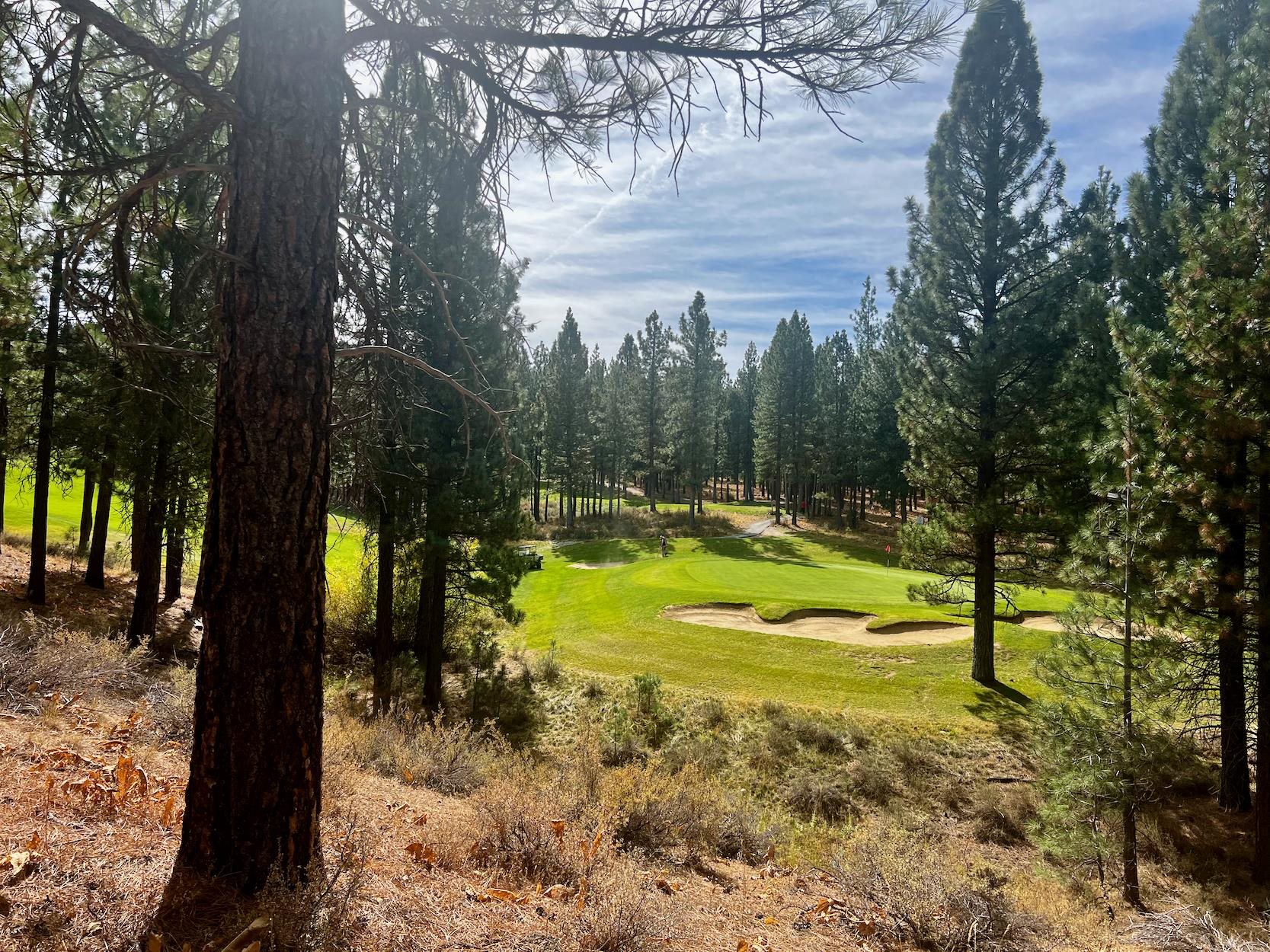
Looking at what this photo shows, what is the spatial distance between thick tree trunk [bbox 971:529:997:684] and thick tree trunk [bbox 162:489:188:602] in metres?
15.9

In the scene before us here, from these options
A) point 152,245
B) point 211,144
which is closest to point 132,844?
point 152,245

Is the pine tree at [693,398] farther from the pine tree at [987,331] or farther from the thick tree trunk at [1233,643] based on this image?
the thick tree trunk at [1233,643]

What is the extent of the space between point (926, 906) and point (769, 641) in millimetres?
11812

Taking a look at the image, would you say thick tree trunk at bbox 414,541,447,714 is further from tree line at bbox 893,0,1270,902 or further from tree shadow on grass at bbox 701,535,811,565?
tree shadow on grass at bbox 701,535,811,565

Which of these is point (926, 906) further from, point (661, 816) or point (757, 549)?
point (757, 549)

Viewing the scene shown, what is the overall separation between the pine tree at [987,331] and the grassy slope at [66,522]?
16.2 m

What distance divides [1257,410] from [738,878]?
7.81 meters

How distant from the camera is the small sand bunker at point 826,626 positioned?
1614 centimetres

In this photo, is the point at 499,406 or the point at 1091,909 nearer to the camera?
the point at 1091,909

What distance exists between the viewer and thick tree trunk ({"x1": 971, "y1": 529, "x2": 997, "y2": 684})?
13461 mm

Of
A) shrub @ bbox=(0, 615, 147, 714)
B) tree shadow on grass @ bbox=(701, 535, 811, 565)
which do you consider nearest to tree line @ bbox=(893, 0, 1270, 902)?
shrub @ bbox=(0, 615, 147, 714)

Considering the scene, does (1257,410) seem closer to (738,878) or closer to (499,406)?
(738,878)

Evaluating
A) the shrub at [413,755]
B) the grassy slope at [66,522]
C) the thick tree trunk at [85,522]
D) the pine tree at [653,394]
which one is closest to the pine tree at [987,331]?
the shrub at [413,755]

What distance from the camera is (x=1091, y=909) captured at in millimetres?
6746
